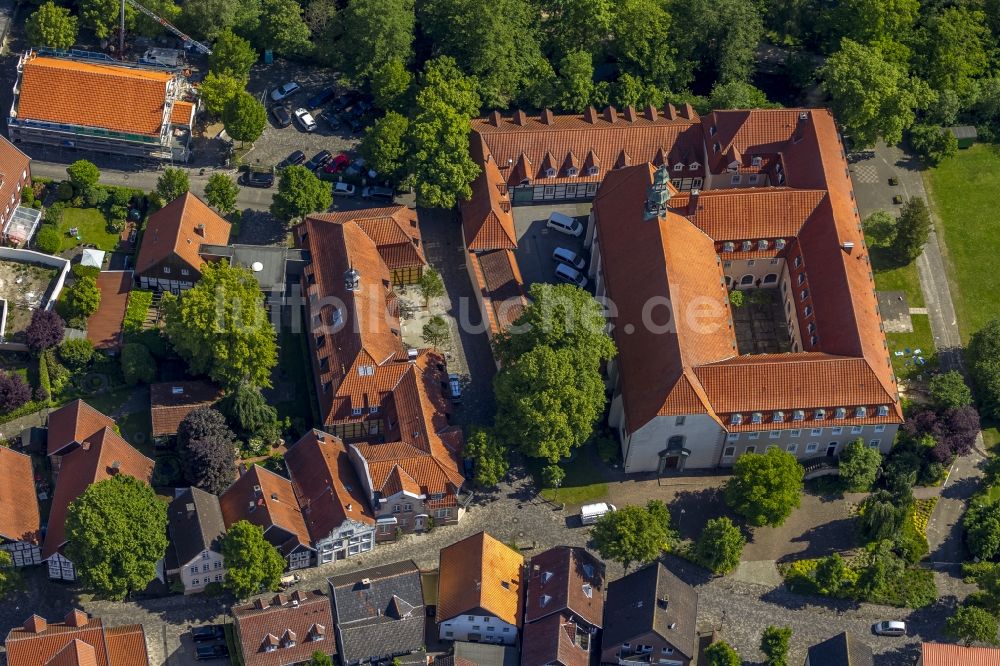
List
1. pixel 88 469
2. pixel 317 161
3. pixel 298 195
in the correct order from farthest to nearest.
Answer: pixel 317 161 < pixel 298 195 < pixel 88 469

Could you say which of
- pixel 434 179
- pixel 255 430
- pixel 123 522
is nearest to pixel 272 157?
pixel 434 179

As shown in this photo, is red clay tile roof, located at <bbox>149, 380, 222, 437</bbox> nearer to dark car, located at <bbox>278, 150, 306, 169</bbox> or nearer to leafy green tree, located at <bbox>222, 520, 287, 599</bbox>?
leafy green tree, located at <bbox>222, 520, 287, 599</bbox>

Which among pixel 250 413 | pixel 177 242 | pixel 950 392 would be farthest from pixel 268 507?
pixel 950 392

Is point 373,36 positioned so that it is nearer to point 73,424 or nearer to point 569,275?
point 569,275

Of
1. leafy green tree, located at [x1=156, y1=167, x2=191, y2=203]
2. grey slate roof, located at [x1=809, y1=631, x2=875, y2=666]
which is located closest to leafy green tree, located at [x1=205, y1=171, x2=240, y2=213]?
leafy green tree, located at [x1=156, y1=167, x2=191, y2=203]

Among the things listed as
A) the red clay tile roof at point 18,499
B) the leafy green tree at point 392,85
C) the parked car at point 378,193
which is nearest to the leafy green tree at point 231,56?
the leafy green tree at point 392,85

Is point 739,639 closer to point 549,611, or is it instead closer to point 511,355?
point 549,611
